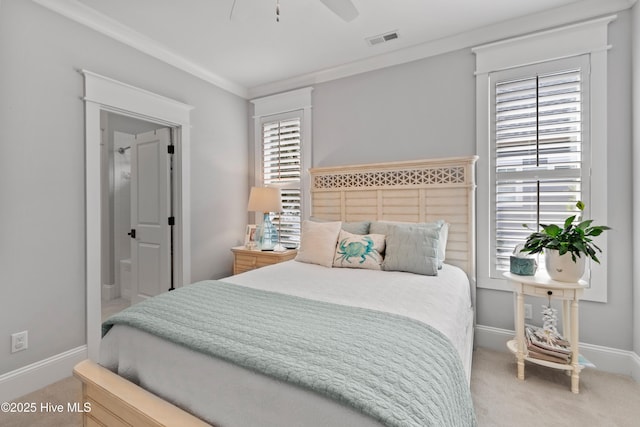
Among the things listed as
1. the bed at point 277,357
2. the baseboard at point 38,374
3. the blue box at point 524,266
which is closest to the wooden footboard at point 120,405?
the bed at point 277,357

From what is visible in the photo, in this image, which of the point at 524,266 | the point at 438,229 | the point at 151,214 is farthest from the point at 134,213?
the point at 524,266

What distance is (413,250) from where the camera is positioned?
7.28ft

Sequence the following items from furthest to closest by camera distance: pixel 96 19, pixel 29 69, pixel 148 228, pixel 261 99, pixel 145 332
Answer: pixel 261 99
pixel 148 228
pixel 96 19
pixel 29 69
pixel 145 332

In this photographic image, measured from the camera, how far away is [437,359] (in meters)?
1.03

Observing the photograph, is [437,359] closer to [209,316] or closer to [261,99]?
[209,316]

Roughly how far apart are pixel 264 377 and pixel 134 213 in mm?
3441

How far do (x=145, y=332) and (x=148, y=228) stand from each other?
8.16ft

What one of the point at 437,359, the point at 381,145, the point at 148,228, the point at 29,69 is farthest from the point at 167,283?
the point at 437,359

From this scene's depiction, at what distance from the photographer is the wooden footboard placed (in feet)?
3.46

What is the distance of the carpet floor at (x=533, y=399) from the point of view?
171 cm

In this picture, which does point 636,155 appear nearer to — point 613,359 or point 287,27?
point 613,359

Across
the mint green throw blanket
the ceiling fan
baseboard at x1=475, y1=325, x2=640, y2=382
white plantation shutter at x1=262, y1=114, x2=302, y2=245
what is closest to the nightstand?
white plantation shutter at x1=262, y1=114, x2=302, y2=245

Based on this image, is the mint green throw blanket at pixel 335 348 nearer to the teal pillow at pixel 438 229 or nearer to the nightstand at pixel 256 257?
the teal pillow at pixel 438 229

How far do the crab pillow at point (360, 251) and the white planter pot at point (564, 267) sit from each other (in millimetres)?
1146
